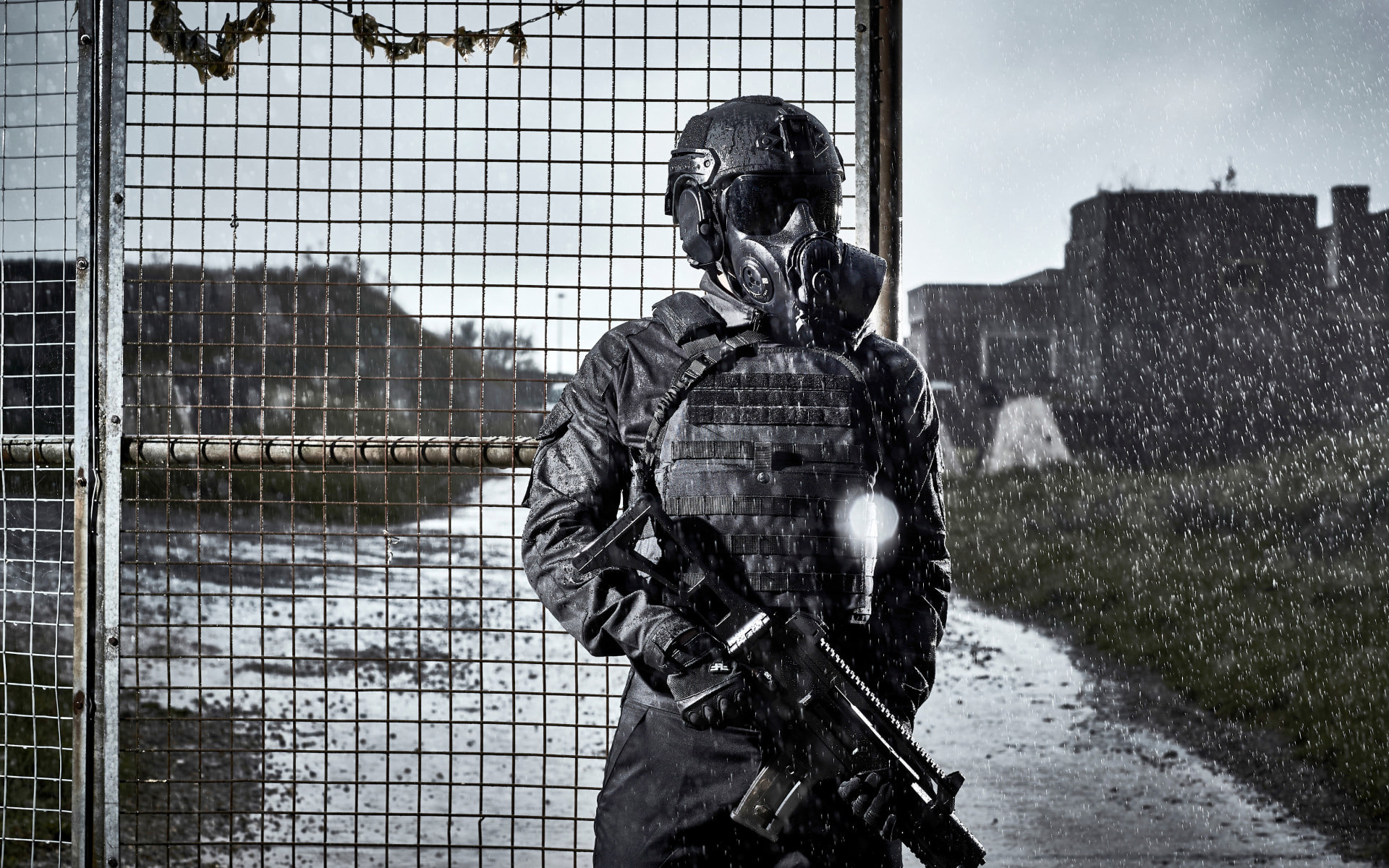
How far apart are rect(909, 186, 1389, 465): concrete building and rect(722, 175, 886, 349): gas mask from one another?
24.2 metres

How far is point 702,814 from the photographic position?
2.03 metres

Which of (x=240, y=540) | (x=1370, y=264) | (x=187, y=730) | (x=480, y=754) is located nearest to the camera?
(x=480, y=754)

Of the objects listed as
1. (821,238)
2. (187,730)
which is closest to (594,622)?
(821,238)

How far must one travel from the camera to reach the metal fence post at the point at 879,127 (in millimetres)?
2902

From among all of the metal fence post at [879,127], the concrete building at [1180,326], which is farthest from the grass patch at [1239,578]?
the metal fence post at [879,127]

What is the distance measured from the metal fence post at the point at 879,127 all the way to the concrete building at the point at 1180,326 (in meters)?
23.5

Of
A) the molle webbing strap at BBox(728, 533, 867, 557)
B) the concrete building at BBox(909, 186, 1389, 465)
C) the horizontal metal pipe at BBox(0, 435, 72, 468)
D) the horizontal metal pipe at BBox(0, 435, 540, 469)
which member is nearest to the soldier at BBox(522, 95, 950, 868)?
the molle webbing strap at BBox(728, 533, 867, 557)

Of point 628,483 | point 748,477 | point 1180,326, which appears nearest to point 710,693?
point 748,477

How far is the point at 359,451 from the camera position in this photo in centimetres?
307

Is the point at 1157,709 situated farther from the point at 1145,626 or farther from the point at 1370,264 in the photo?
the point at 1370,264

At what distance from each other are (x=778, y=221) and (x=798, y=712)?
1027 millimetres

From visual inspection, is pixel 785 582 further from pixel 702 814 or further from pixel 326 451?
pixel 326 451

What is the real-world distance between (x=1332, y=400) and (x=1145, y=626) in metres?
13.5

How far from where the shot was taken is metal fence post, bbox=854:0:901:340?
290 cm
